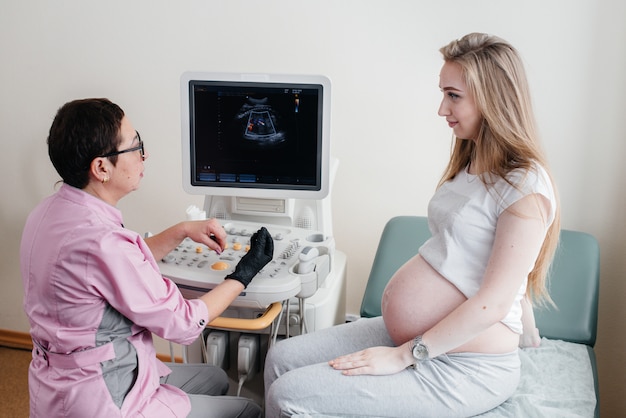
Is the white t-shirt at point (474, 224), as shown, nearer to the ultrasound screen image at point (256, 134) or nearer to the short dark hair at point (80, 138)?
the ultrasound screen image at point (256, 134)

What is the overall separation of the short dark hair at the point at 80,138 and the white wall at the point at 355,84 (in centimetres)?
106

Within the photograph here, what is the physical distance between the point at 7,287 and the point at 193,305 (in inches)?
69.8

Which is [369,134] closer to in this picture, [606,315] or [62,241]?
[606,315]

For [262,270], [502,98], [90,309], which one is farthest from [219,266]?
[502,98]

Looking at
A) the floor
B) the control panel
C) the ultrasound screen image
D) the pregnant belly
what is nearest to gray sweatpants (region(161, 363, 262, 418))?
the control panel

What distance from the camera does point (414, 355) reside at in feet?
4.63

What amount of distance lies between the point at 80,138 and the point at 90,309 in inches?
13.4

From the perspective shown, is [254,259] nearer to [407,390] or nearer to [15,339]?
[407,390]

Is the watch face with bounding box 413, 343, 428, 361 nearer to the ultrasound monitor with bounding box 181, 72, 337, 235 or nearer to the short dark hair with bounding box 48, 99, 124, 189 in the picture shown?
the ultrasound monitor with bounding box 181, 72, 337, 235

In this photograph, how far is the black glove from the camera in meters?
1.53

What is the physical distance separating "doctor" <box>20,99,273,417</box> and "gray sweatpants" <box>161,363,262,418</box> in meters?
0.11

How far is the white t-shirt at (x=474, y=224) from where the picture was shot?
134cm

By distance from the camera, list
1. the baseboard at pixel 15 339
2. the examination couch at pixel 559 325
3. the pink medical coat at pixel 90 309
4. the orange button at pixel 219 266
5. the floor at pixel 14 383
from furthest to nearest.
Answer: the baseboard at pixel 15 339
the floor at pixel 14 383
the orange button at pixel 219 266
the examination couch at pixel 559 325
the pink medical coat at pixel 90 309

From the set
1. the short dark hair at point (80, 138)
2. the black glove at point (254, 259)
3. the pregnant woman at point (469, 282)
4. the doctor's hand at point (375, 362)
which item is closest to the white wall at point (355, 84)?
the pregnant woman at point (469, 282)
